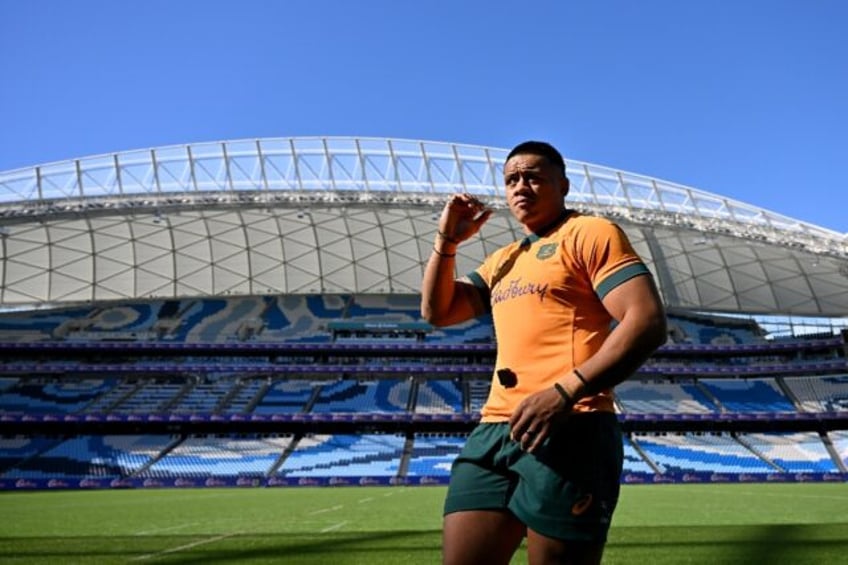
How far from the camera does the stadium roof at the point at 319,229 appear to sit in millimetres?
32969

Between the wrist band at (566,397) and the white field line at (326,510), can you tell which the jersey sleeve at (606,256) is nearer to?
the wrist band at (566,397)

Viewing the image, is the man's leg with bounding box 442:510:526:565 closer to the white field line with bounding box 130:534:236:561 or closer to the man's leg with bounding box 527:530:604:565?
the man's leg with bounding box 527:530:604:565

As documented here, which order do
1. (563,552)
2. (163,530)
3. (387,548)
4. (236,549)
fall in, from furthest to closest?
(163,530), (236,549), (387,548), (563,552)

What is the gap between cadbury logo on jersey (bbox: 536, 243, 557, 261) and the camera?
2521mm

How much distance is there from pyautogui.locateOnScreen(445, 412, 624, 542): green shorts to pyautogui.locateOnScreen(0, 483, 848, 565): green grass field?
449cm

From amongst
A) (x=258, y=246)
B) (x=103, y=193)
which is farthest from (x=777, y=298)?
(x=103, y=193)

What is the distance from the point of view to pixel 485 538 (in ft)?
7.70

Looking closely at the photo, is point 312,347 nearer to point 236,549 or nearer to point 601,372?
point 236,549

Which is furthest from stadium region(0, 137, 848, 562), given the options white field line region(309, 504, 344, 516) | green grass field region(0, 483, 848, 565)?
green grass field region(0, 483, 848, 565)

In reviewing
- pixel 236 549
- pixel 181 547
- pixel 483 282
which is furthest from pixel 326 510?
pixel 483 282

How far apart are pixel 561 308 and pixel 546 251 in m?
0.24

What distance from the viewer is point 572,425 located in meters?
2.28

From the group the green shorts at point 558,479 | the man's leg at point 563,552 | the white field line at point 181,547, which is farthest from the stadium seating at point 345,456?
the man's leg at point 563,552

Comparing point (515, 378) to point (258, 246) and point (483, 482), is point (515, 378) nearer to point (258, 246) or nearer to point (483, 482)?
point (483, 482)
